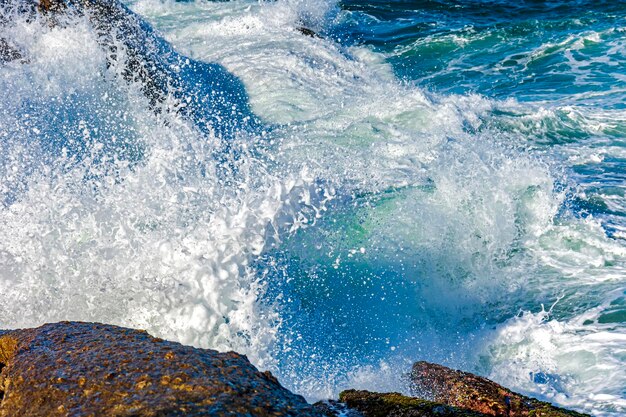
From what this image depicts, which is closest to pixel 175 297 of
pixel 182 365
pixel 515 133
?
pixel 182 365

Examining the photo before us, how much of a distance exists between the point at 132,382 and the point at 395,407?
1.03 m

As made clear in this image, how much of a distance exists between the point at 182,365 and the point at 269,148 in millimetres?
5578

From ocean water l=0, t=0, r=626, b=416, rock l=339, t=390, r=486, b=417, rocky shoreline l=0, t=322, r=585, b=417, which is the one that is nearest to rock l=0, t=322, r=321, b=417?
rocky shoreline l=0, t=322, r=585, b=417

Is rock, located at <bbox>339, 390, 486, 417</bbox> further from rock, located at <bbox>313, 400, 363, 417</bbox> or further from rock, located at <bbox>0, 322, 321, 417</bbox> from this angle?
rock, located at <bbox>0, 322, 321, 417</bbox>

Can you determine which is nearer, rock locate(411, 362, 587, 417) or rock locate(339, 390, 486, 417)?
rock locate(339, 390, 486, 417)

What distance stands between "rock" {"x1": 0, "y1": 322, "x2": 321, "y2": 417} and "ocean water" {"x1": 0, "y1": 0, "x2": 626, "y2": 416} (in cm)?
167

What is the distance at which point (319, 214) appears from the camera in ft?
17.8

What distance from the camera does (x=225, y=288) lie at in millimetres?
4258

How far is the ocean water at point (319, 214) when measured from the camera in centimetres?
429

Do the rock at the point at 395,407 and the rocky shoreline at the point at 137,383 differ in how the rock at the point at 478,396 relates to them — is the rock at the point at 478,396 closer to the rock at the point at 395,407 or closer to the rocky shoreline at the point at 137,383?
the rocky shoreline at the point at 137,383

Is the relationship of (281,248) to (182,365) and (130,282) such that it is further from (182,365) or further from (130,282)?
(182,365)

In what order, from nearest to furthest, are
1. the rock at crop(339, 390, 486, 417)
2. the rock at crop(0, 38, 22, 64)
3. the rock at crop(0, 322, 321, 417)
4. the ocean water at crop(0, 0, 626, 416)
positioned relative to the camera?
1. the rock at crop(0, 322, 321, 417)
2. the rock at crop(339, 390, 486, 417)
3. the ocean water at crop(0, 0, 626, 416)
4. the rock at crop(0, 38, 22, 64)

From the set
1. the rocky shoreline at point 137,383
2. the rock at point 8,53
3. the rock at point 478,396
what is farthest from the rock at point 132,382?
the rock at point 8,53

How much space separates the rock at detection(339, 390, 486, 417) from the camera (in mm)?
2270
